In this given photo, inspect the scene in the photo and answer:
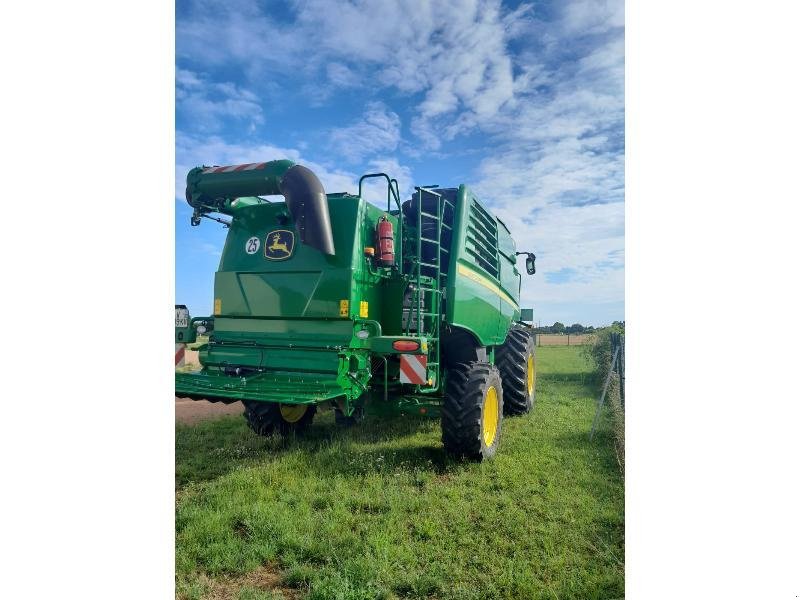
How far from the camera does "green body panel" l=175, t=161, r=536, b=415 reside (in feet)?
11.7

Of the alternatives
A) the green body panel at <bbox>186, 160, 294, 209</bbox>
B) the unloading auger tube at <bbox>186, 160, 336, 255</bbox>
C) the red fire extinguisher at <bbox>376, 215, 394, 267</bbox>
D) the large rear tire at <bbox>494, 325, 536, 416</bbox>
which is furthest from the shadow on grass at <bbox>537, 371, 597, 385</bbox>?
the green body panel at <bbox>186, 160, 294, 209</bbox>

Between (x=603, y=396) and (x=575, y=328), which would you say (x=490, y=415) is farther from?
(x=575, y=328)

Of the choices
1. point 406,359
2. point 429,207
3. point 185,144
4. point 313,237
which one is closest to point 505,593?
point 406,359

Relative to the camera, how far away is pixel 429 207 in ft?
14.5

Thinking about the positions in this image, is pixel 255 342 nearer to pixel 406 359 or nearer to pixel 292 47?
pixel 406 359

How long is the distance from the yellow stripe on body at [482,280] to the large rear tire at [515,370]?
0.50 meters

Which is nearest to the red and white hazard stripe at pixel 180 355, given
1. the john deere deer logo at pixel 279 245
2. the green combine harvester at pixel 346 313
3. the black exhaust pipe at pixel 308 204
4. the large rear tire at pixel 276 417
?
the green combine harvester at pixel 346 313

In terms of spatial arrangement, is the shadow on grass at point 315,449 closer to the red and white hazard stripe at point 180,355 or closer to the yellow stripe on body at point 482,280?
the red and white hazard stripe at point 180,355

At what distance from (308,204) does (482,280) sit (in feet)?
7.18

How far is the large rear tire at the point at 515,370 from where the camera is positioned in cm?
569

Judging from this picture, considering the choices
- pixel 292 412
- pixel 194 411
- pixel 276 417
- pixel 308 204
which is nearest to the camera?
pixel 308 204

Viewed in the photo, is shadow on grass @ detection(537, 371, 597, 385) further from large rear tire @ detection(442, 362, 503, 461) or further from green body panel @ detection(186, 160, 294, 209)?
green body panel @ detection(186, 160, 294, 209)

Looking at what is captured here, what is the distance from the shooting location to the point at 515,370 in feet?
19.3

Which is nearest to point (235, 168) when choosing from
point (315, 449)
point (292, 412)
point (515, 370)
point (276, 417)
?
point (315, 449)
